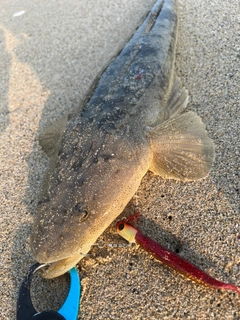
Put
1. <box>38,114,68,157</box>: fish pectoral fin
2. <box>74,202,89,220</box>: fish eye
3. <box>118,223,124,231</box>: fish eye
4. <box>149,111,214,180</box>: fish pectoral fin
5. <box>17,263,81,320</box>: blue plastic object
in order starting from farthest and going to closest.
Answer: <box>38,114,68,157</box>: fish pectoral fin → <box>149,111,214,180</box>: fish pectoral fin → <box>118,223,124,231</box>: fish eye → <box>74,202,89,220</box>: fish eye → <box>17,263,81,320</box>: blue plastic object

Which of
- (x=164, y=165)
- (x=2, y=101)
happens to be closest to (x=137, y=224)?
(x=164, y=165)

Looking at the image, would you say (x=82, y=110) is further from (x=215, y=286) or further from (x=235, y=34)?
(x=235, y=34)

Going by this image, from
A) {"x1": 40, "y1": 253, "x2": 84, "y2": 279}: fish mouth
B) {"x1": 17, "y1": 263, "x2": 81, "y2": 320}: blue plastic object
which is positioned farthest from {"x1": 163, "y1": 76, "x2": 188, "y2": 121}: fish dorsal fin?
{"x1": 17, "y1": 263, "x2": 81, "y2": 320}: blue plastic object

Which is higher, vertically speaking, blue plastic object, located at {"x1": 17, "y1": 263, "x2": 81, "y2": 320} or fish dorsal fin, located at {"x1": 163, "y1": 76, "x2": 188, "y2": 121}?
fish dorsal fin, located at {"x1": 163, "y1": 76, "x2": 188, "y2": 121}

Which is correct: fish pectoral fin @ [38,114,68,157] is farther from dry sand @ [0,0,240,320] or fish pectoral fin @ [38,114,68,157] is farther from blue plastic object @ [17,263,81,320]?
blue plastic object @ [17,263,81,320]

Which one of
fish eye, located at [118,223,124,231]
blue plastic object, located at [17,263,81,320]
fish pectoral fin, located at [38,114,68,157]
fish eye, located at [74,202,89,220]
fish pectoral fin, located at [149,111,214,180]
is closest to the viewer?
blue plastic object, located at [17,263,81,320]

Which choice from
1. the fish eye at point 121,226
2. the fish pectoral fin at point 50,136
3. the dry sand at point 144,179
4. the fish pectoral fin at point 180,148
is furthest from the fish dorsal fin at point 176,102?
the fish eye at point 121,226

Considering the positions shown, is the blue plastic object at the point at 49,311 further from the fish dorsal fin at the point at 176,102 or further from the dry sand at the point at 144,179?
the fish dorsal fin at the point at 176,102

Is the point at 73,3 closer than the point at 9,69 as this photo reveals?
No
